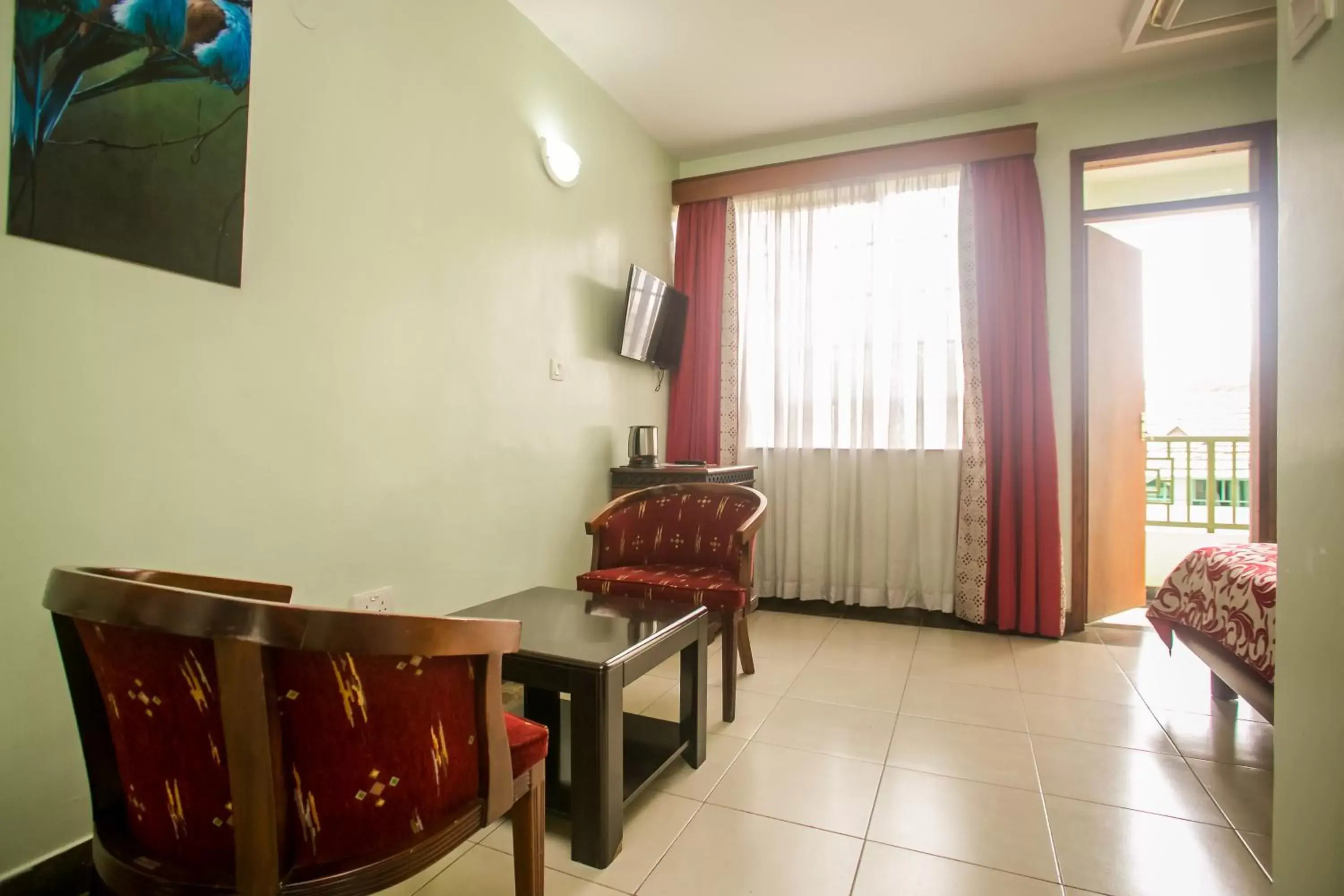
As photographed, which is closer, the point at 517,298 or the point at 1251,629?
the point at 1251,629

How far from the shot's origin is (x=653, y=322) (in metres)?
3.77

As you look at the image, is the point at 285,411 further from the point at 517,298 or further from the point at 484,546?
the point at 517,298

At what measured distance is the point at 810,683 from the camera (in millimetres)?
2723

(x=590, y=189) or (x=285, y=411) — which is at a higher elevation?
(x=590, y=189)

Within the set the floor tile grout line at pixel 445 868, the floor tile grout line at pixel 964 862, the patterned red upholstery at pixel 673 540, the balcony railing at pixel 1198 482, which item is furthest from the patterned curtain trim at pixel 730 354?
the balcony railing at pixel 1198 482

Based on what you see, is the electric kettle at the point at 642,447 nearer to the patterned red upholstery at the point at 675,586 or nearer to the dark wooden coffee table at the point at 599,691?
the patterned red upholstery at the point at 675,586

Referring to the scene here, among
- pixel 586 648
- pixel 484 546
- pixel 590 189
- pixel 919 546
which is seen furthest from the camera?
pixel 919 546

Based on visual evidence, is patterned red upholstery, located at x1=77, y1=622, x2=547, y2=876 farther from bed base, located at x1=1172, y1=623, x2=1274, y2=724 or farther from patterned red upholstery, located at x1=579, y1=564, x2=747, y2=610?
bed base, located at x1=1172, y1=623, x2=1274, y2=724

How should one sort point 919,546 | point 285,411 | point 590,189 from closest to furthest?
point 285,411 → point 590,189 → point 919,546

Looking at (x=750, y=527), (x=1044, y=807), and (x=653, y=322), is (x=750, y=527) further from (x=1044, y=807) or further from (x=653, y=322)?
(x=653, y=322)

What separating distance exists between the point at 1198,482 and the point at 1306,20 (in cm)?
524

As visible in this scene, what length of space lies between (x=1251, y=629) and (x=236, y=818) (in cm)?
254

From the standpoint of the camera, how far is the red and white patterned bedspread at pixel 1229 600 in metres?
1.91

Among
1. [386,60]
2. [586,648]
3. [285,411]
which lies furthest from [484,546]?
[386,60]
